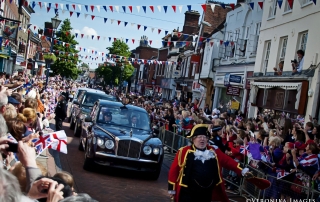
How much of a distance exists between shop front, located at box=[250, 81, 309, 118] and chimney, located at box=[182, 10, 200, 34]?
98.4 ft

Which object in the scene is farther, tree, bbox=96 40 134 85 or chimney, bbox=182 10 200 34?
tree, bbox=96 40 134 85

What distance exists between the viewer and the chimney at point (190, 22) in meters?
52.7

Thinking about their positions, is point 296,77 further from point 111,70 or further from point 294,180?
point 111,70

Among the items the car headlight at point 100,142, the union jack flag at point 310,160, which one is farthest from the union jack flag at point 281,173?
the car headlight at point 100,142

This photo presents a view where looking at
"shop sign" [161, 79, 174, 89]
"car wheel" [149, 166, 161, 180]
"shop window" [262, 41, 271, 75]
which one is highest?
"shop window" [262, 41, 271, 75]

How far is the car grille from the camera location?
11406 mm

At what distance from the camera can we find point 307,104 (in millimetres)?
18031

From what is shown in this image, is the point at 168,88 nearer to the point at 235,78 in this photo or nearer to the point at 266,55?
the point at 235,78

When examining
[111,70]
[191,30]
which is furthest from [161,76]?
[111,70]

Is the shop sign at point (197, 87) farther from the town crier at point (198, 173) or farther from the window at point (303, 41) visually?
the town crier at point (198, 173)

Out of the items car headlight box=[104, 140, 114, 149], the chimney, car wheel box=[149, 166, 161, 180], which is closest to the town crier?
car headlight box=[104, 140, 114, 149]

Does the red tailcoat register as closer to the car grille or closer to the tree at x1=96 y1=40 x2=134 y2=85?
Answer: the car grille

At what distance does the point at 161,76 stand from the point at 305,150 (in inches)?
2071

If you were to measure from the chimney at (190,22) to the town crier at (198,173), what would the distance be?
4650cm
